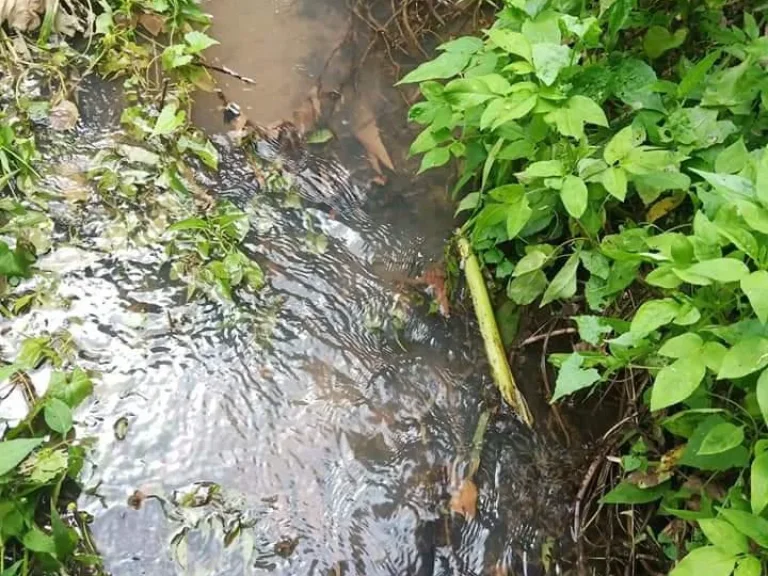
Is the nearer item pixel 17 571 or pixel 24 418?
pixel 17 571

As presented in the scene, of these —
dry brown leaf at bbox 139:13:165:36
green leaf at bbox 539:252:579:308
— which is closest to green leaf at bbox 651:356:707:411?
green leaf at bbox 539:252:579:308

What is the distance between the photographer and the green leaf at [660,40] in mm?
2252

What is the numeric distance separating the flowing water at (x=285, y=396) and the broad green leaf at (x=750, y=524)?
68 cm

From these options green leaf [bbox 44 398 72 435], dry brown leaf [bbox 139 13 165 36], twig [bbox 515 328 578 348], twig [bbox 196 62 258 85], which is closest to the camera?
green leaf [bbox 44 398 72 435]

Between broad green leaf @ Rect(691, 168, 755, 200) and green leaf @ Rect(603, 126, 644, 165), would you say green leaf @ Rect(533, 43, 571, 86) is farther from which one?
broad green leaf @ Rect(691, 168, 755, 200)

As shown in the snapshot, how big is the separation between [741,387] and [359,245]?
1.33 meters

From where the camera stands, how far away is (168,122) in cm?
273

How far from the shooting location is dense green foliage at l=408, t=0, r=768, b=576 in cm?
152

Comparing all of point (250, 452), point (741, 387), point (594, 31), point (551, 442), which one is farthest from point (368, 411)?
point (594, 31)

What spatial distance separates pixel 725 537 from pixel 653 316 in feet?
1.51

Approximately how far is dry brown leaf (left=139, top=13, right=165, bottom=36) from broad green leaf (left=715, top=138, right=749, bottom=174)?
2.27 meters

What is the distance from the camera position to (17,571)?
174 centimetres

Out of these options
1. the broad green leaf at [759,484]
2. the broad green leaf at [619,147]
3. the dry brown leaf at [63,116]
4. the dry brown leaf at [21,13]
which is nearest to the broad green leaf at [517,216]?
the broad green leaf at [619,147]

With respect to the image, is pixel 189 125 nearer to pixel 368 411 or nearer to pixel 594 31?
pixel 368 411
